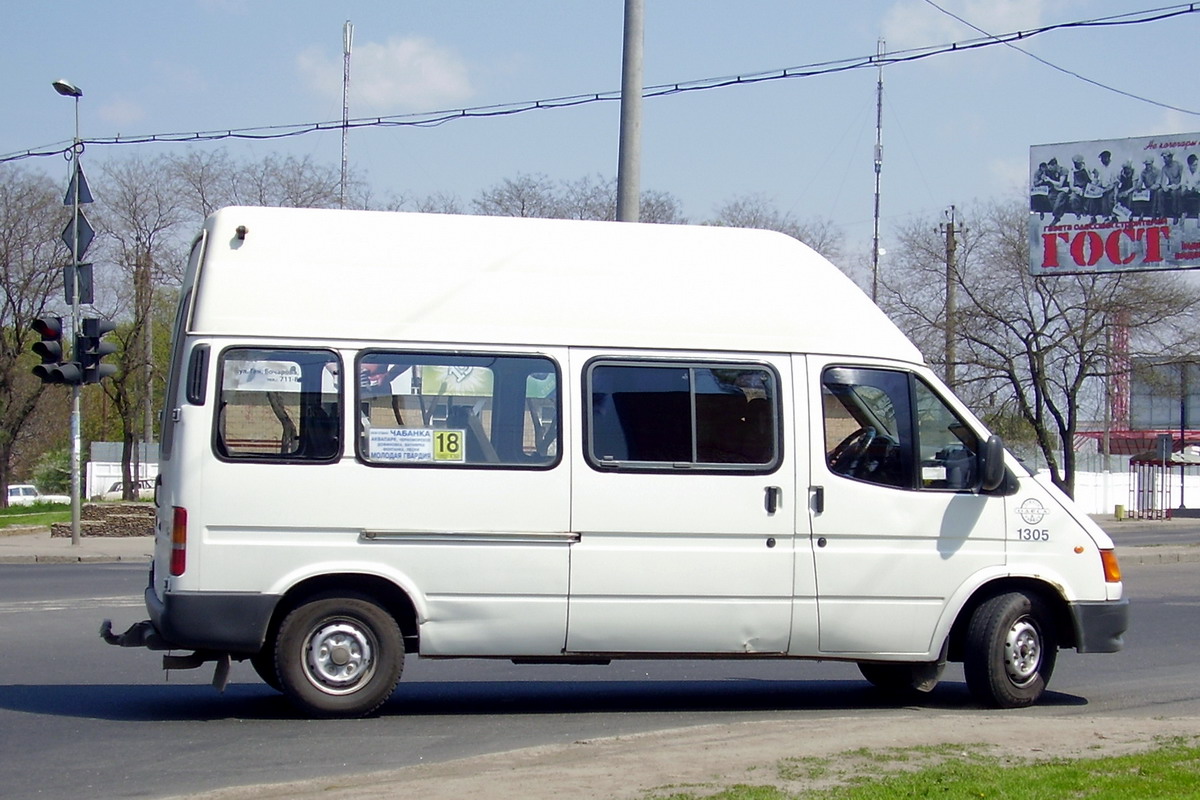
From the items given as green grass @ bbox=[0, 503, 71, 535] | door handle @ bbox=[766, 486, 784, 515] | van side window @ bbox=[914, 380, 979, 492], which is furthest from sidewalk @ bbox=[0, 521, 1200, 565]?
van side window @ bbox=[914, 380, 979, 492]

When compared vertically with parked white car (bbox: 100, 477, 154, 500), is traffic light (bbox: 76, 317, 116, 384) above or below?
above

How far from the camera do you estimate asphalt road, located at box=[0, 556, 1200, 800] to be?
7.01 m

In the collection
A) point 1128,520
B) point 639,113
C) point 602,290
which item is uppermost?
point 639,113

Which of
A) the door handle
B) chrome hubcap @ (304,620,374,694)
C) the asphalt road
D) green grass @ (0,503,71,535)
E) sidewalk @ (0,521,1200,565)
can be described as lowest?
green grass @ (0,503,71,535)

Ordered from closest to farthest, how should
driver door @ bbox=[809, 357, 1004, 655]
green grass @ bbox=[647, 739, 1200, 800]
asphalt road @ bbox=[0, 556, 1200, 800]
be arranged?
green grass @ bbox=[647, 739, 1200, 800]
asphalt road @ bbox=[0, 556, 1200, 800]
driver door @ bbox=[809, 357, 1004, 655]

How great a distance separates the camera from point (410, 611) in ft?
27.3

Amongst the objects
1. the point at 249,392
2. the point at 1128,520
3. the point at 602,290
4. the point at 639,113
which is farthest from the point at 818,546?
the point at 1128,520

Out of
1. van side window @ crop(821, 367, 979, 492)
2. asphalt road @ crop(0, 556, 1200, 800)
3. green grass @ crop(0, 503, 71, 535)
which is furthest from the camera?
green grass @ crop(0, 503, 71, 535)

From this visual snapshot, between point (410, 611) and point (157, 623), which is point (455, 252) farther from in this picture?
point (157, 623)

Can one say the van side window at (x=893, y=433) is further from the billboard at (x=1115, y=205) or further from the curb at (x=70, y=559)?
the billboard at (x=1115, y=205)

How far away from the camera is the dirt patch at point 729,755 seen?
604cm

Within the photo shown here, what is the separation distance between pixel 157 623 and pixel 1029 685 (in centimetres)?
531

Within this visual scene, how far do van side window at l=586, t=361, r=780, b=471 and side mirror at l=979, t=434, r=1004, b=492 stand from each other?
1319 mm

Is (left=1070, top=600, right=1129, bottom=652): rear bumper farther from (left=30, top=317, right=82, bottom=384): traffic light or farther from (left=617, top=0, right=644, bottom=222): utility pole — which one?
(left=30, top=317, right=82, bottom=384): traffic light
